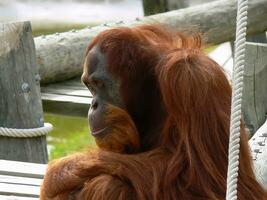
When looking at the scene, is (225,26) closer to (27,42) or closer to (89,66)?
(27,42)

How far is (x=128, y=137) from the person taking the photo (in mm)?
3014

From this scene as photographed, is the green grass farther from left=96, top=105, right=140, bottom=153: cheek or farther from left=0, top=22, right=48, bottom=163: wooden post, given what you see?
left=96, top=105, right=140, bottom=153: cheek

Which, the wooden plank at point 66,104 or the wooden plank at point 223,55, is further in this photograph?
the wooden plank at point 223,55

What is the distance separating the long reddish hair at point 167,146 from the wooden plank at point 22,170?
111 cm

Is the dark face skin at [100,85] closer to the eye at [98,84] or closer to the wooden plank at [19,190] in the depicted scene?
the eye at [98,84]

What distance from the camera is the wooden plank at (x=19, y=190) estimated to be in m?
3.80

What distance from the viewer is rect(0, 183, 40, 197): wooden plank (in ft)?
12.5

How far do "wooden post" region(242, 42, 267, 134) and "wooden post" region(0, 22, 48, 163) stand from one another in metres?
1.13

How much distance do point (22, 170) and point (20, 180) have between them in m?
0.13

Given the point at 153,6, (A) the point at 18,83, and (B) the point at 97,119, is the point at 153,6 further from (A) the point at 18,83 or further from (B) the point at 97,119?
(B) the point at 97,119

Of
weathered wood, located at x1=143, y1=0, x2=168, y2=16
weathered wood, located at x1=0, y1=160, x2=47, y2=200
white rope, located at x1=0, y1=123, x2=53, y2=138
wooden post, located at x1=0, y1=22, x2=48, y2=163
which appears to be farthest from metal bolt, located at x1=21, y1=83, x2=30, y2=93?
weathered wood, located at x1=143, y1=0, x2=168, y2=16

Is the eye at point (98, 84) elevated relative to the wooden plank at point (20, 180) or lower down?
elevated

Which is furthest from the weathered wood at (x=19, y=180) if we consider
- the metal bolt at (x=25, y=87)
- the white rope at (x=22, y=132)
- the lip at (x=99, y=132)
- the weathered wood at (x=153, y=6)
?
the weathered wood at (x=153, y=6)

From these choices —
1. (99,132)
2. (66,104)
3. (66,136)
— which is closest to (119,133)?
(99,132)
